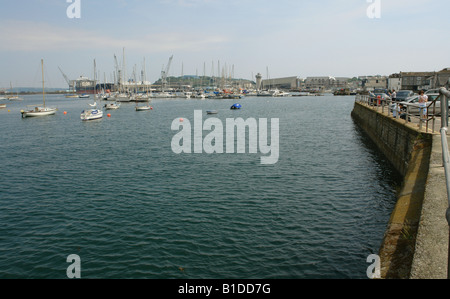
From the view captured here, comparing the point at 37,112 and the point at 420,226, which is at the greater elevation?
the point at 37,112

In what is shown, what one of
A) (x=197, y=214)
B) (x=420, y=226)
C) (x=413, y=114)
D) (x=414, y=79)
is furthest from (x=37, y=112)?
(x=414, y=79)

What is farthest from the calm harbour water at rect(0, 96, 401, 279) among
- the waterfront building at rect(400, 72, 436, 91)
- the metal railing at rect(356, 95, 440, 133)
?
the waterfront building at rect(400, 72, 436, 91)

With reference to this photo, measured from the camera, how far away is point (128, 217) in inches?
617

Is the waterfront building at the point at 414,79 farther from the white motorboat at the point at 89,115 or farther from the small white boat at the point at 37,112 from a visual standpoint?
the small white boat at the point at 37,112

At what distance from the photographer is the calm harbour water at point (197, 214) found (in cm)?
1138

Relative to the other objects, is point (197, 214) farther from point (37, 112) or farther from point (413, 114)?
point (37, 112)

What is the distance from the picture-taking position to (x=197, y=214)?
15.8 m

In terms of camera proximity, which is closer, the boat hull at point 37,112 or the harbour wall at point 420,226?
the harbour wall at point 420,226

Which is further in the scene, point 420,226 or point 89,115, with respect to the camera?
point 89,115

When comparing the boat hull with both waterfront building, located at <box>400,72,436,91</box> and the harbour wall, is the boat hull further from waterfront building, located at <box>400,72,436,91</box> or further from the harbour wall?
waterfront building, located at <box>400,72,436,91</box>

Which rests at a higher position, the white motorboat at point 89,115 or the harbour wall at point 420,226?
the white motorboat at point 89,115

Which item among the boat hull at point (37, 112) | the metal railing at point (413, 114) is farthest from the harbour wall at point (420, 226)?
the boat hull at point (37, 112)

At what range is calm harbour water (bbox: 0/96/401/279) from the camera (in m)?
11.4
